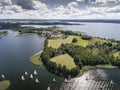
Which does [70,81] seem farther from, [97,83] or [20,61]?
[20,61]

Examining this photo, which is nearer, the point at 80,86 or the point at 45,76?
the point at 80,86

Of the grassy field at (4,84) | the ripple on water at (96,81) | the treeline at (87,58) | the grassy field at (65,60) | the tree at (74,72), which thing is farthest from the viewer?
the treeline at (87,58)

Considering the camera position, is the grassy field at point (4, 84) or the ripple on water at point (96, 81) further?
the ripple on water at point (96, 81)

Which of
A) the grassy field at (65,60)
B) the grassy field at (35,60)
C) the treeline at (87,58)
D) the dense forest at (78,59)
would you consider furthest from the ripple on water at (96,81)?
the grassy field at (35,60)

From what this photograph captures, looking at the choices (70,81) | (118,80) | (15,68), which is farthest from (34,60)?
(118,80)

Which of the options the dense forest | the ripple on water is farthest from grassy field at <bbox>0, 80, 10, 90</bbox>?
the dense forest

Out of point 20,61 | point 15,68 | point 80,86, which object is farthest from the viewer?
point 20,61

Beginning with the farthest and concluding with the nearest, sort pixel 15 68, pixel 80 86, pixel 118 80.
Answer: pixel 15 68
pixel 118 80
pixel 80 86

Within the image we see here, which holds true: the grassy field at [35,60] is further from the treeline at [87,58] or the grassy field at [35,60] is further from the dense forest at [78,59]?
the treeline at [87,58]

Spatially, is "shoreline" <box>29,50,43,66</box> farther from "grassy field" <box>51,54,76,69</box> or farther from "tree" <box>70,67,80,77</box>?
"tree" <box>70,67,80,77</box>
